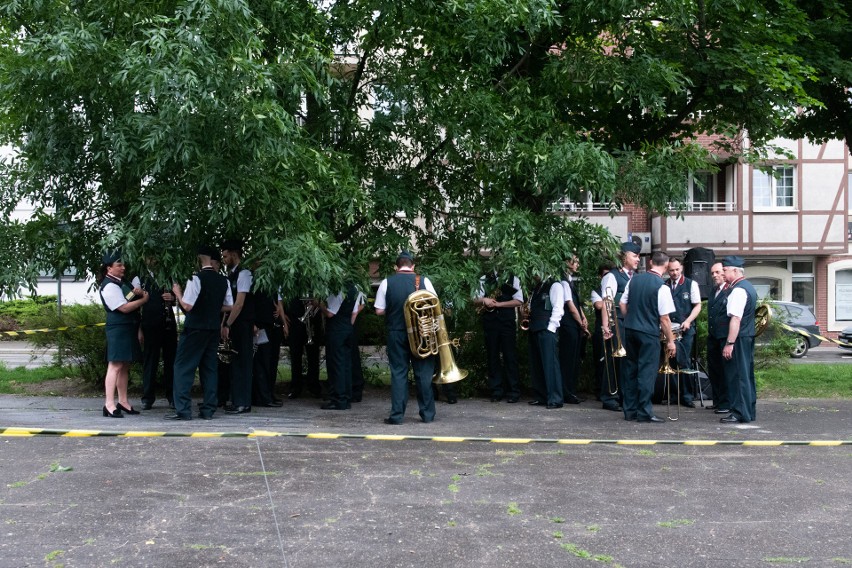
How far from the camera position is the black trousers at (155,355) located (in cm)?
1160

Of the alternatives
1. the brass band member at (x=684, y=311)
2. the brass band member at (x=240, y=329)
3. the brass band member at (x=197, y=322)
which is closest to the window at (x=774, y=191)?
the brass band member at (x=684, y=311)

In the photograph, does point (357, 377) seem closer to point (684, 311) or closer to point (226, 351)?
point (226, 351)

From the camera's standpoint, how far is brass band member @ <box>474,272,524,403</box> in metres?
12.5

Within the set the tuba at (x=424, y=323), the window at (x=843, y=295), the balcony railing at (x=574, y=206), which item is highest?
the balcony railing at (x=574, y=206)

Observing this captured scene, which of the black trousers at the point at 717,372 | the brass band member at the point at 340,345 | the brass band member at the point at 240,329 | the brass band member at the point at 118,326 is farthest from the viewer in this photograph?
the black trousers at the point at 717,372

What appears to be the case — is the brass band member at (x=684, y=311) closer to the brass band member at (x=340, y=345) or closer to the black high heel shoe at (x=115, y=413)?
the brass band member at (x=340, y=345)

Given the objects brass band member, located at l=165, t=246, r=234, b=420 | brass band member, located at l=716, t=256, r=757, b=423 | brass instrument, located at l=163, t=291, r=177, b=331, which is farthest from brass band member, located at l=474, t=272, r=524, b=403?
brass instrument, located at l=163, t=291, r=177, b=331

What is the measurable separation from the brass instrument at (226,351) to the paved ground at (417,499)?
118 cm

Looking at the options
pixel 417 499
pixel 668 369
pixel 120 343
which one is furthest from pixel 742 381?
pixel 120 343

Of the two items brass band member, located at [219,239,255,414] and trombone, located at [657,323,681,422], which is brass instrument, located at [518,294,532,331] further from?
brass band member, located at [219,239,255,414]

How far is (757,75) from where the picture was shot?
12.8 metres

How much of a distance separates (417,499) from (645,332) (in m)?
4.83

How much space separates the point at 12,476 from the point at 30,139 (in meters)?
4.68

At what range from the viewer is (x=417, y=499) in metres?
6.81
